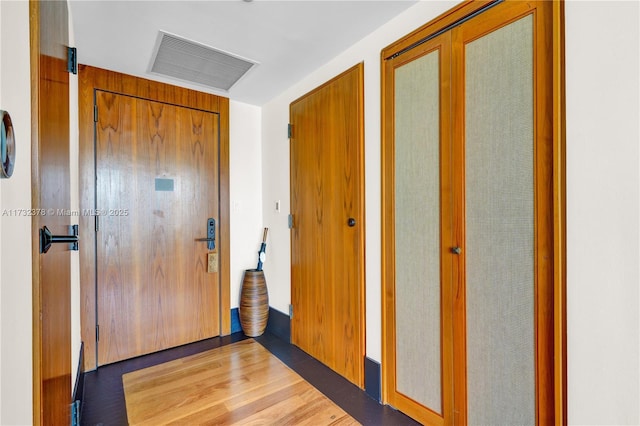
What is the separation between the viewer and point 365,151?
198cm

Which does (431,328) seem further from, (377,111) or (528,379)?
(377,111)

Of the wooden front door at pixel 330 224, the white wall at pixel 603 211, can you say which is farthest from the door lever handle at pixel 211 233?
the white wall at pixel 603 211

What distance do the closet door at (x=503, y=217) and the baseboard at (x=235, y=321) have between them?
2.12 metres

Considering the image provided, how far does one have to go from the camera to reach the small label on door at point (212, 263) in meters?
2.82

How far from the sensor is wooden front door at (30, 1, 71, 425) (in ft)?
2.54

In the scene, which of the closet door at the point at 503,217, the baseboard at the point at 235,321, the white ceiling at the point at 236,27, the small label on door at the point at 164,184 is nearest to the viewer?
the closet door at the point at 503,217

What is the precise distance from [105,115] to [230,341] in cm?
214

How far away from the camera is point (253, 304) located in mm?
2816

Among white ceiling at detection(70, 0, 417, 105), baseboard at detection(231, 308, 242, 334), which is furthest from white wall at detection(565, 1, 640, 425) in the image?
baseboard at detection(231, 308, 242, 334)

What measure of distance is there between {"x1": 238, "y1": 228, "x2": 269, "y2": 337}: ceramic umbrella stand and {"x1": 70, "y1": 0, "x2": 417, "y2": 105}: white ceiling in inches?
71.5

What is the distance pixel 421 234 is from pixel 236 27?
5.33ft

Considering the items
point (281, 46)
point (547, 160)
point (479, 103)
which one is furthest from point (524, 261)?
point (281, 46)

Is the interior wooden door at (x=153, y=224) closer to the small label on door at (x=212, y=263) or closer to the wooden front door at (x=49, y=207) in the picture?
the small label on door at (x=212, y=263)
